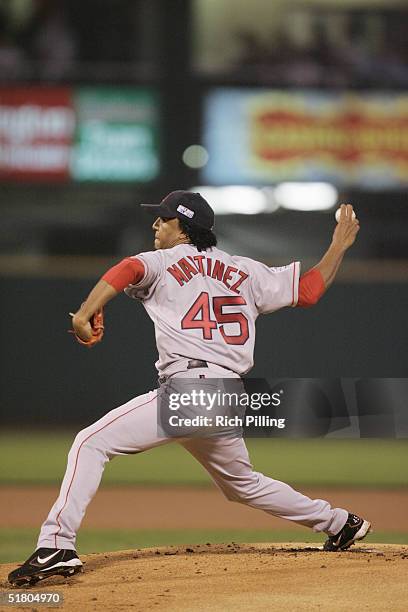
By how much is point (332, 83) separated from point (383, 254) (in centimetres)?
199

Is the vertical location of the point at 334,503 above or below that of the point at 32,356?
below

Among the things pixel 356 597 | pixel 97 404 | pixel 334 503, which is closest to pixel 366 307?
pixel 97 404

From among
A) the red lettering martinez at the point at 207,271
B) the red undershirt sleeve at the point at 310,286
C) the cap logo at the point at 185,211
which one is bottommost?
the red undershirt sleeve at the point at 310,286

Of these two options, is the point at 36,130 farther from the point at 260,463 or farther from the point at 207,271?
the point at 207,271

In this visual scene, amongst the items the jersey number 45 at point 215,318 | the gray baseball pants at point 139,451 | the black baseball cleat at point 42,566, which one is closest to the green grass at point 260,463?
the gray baseball pants at point 139,451

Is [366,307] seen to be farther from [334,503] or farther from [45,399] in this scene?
[334,503]

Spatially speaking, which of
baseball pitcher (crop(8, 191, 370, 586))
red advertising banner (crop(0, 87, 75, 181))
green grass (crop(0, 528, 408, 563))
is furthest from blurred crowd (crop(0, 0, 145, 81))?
baseball pitcher (crop(8, 191, 370, 586))

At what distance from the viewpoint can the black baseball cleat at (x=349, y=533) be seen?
4.55 meters

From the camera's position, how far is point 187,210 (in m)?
4.31

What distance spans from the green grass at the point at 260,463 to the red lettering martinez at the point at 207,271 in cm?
397

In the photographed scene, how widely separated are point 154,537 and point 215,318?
2088mm

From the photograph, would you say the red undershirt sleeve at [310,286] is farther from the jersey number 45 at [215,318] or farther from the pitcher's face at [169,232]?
the pitcher's face at [169,232]

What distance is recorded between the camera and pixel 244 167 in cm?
1186

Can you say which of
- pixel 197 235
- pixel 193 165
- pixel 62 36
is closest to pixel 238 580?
pixel 197 235
